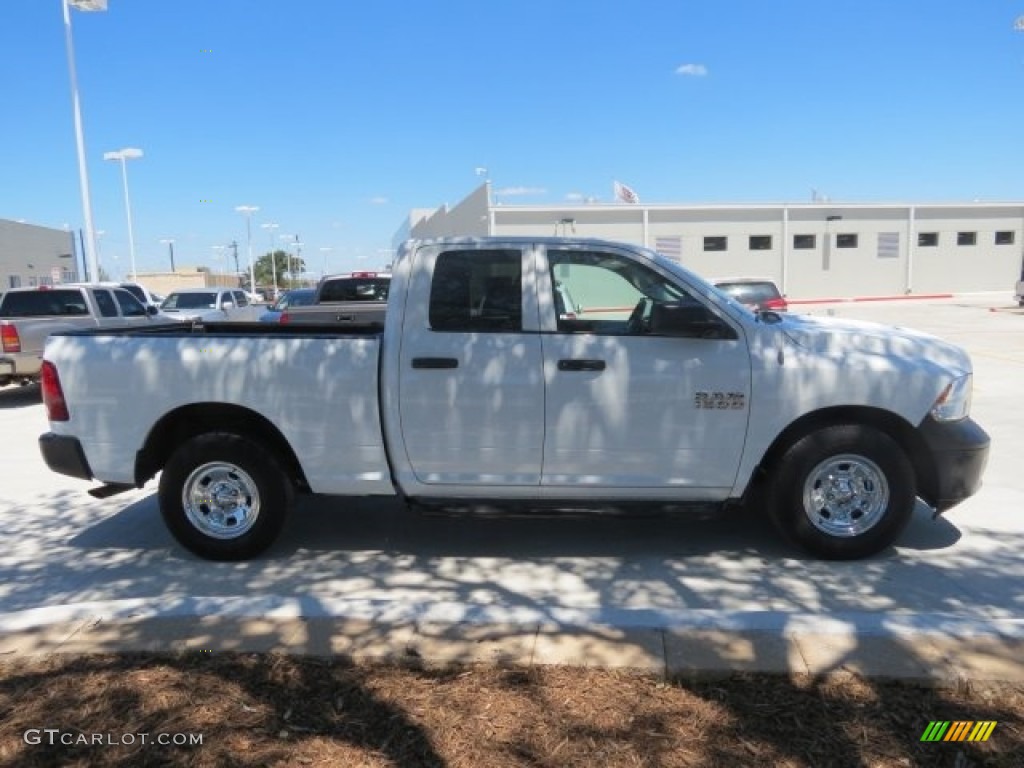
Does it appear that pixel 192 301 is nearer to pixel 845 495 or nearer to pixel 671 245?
pixel 671 245

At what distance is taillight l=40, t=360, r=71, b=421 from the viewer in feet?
16.1

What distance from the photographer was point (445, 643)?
11.8 feet

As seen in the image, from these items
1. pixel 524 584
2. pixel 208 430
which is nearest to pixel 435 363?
pixel 524 584

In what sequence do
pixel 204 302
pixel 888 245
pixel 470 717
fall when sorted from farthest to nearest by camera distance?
1. pixel 888 245
2. pixel 204 302
3. pixel 470 717

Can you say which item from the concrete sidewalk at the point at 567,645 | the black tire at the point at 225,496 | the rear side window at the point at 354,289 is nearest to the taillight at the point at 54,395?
the black tire at the point at 225,496

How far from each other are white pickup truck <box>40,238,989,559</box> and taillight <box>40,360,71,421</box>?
14 millimetres

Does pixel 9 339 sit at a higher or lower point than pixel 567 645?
higher

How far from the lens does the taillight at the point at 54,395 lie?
492 centimetres

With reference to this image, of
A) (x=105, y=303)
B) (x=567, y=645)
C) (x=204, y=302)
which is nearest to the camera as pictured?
(x=567, y=645)

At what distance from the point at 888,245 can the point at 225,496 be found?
40.3m

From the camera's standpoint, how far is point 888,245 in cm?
3931

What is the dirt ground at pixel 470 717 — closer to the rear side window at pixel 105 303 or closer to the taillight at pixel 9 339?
the taillight at pixel 9 339

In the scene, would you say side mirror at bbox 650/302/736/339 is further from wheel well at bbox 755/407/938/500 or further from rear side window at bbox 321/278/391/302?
rear side window at bbox 321/278/391/302

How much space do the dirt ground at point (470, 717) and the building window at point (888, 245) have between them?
132ft
